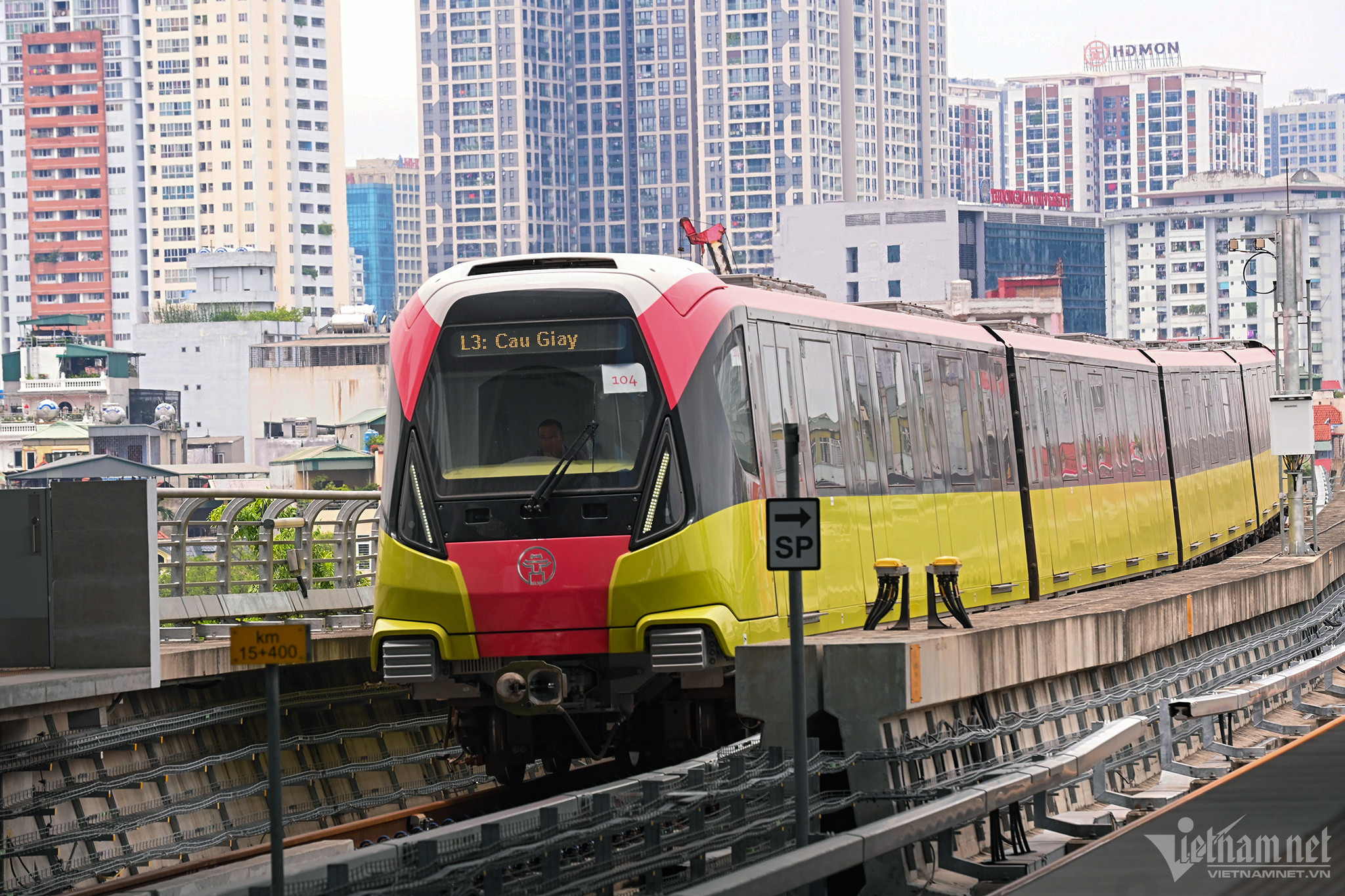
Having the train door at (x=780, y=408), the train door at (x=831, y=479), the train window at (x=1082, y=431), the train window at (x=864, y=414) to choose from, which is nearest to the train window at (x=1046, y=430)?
the train window at (x=1082, y=431)

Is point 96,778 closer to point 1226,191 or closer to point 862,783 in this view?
point 862,783

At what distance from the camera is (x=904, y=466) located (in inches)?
639

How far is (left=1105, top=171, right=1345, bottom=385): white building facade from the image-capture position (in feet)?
621

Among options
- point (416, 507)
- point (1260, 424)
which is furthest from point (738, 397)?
point (1260, 424)

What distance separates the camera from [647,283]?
13.0 m

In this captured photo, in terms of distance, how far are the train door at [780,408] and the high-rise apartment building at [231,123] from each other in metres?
183

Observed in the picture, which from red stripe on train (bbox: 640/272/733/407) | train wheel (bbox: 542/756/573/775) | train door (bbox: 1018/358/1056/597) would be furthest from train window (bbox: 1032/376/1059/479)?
red stripe on train (bbox: 640/272/733/407)

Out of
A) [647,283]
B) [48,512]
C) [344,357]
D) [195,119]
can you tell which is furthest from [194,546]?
[195,119]

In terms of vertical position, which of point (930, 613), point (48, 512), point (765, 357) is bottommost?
point (930, 613)

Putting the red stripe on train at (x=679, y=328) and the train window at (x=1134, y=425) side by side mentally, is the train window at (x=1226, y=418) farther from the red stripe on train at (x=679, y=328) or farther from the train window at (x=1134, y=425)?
the red stripe on train at (x=679, y=328)

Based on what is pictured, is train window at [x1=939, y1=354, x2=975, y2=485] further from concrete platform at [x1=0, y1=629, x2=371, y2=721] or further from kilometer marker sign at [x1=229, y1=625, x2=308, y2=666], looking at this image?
kilometer marker sign at [x1=229, y1=625, x2=308, y2=666]

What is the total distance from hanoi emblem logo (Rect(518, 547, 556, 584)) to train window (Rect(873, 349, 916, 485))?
401 cm

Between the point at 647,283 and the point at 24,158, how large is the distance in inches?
7821

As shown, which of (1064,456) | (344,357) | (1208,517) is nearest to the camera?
(1064,456)
